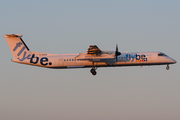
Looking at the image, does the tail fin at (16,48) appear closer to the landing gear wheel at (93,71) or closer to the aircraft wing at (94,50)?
the landing gear wheel at (93,71)

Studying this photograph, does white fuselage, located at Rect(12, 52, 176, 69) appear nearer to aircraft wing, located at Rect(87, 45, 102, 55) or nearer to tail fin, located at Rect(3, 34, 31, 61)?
aircraft wing, located at Rect(87, 45, 102, 55)

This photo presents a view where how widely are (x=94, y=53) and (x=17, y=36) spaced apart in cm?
902

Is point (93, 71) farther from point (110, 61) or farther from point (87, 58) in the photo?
point (110, 61)

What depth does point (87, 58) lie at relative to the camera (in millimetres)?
36594

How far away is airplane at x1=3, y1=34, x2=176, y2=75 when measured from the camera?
120ft

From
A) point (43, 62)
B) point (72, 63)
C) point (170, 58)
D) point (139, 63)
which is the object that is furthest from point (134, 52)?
point (43, 62)

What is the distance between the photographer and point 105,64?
37.5 metres

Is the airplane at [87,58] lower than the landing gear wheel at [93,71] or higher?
higher

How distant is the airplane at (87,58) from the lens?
36625 millimetres

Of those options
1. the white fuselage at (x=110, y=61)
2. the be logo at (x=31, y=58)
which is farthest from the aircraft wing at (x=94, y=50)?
the be logo at (x=31, y=58)

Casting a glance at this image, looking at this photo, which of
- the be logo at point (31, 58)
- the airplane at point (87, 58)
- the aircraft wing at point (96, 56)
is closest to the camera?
the aircraft wing at point (96, 56)

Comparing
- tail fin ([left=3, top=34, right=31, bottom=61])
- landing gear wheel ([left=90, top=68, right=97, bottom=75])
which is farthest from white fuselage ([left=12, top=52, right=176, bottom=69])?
tail fin ([left=3, top=34, right=31, bottom=61])

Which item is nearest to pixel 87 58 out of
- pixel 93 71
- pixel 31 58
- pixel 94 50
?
pixel 94 50

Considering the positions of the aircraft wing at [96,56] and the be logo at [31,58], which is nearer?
the aircraft wing at [96,56]
